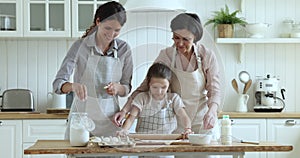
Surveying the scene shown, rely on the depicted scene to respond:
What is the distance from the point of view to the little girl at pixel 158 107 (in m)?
2.49

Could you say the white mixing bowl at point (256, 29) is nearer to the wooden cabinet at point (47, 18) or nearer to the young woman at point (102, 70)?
the wooden cabinet at point (47, 18)

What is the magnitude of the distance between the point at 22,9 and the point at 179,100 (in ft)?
8.19

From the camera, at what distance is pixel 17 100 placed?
4727 mm

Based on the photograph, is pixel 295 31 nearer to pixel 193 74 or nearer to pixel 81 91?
pixel 193 74

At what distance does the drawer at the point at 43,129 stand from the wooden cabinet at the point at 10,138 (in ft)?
0.17

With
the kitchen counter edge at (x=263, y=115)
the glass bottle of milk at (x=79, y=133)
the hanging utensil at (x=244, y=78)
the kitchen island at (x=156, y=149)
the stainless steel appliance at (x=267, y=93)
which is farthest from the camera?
the hanging utensil at (x=244, y=78)

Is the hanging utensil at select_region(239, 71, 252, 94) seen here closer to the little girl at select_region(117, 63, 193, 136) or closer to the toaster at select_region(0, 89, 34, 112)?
the toaster at select_region(0, 89, 34, 112)

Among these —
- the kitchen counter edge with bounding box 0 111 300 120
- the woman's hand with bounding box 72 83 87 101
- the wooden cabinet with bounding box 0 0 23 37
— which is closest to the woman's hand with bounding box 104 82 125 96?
the woman's hand with bounding box 72 83 87 101

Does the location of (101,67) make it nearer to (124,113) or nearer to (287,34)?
(124,113)

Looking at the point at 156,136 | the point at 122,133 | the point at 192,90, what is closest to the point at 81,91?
the point at 122,133

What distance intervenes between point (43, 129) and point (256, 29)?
191 centimetres

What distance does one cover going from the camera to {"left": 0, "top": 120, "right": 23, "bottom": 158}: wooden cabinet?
4.40 m

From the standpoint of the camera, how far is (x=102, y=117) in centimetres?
260

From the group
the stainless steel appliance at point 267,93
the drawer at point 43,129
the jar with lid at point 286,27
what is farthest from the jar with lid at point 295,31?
the drawer at point 43,129
